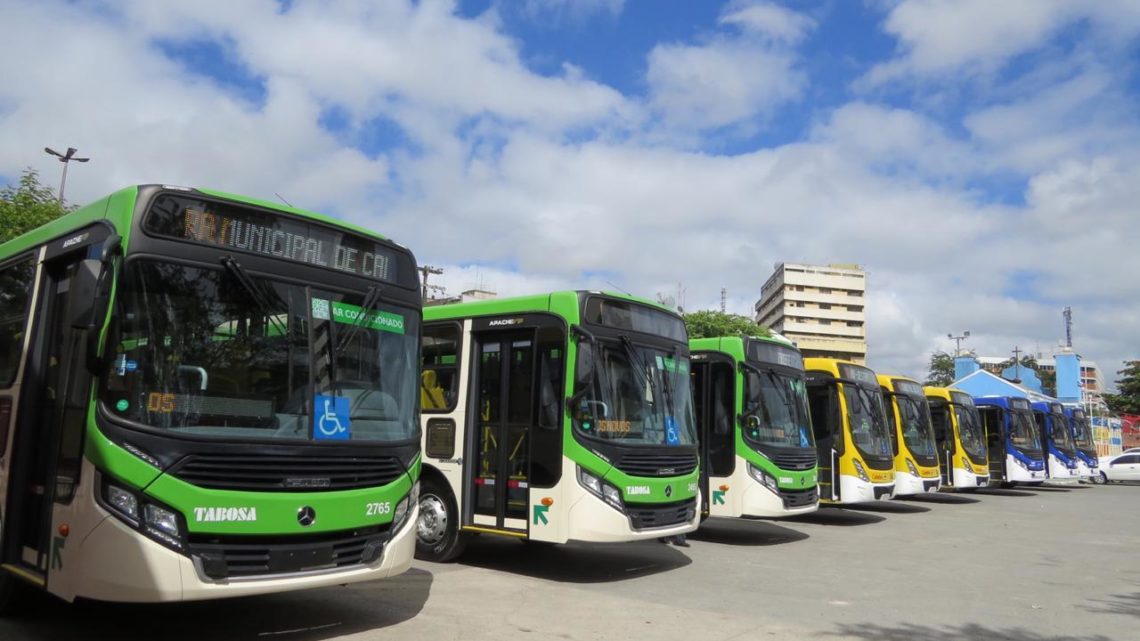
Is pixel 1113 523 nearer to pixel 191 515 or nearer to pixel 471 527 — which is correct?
pixel 471 527

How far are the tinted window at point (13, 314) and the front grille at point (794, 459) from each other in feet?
30.5

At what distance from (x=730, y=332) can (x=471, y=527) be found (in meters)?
43.8

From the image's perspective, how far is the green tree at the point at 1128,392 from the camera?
64312mm

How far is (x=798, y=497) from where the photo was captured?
1296cm

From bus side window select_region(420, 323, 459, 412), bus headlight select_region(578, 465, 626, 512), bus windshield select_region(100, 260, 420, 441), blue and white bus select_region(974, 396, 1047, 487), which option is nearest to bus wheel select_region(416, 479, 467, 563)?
bus side window select_region(420, 323, 459, 412)

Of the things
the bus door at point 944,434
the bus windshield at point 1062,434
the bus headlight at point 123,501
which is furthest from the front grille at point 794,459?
the bus windshield at point 1062,434

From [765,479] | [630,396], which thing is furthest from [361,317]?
[765,479]

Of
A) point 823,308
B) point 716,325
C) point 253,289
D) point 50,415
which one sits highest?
point 823,308

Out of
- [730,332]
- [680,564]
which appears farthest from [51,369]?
[730,332]

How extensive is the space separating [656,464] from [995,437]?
20.3m

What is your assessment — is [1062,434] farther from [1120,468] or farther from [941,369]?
[941,369]

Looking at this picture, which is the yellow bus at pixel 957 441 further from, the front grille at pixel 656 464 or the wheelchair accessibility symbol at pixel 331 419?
the wheelchair accessibility symbol at pixel 331 419

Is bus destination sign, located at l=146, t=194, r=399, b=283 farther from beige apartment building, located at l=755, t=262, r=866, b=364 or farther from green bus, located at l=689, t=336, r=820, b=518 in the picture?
beige apartment building, located at l=755, t=262, r=866, b=364

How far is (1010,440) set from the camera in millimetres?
25875
